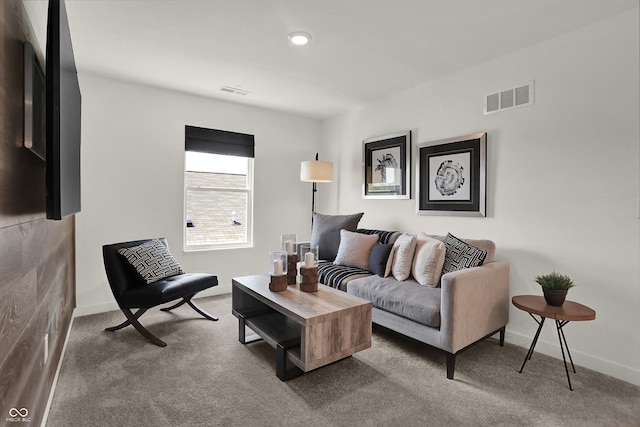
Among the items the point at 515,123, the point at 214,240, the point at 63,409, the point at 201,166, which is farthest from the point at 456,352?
the point at 201,166

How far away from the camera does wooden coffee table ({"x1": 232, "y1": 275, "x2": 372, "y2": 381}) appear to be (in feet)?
6.42

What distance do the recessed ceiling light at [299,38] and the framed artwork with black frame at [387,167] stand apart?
5.22ft

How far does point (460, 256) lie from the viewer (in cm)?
268

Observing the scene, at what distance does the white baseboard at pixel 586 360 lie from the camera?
86.1 inches

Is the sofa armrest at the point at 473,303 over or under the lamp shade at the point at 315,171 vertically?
under

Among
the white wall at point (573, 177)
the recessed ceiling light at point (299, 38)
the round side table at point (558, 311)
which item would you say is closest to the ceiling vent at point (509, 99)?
the white wall at point (573, 177)

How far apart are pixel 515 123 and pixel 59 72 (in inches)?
121

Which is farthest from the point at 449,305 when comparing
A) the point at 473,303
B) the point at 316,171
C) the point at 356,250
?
the point at 316,171

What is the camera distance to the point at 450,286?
85.4 inches

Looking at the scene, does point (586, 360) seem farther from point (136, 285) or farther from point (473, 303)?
point (136, 285)

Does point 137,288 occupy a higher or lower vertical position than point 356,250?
lower

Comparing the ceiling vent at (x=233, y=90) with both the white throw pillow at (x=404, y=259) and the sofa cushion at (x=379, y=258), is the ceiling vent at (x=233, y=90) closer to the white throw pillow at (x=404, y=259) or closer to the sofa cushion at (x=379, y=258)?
the sofa cushion at (x=379, y=258)

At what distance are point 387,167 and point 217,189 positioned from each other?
2.16 meters

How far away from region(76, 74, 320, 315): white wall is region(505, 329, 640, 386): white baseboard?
302 cm
